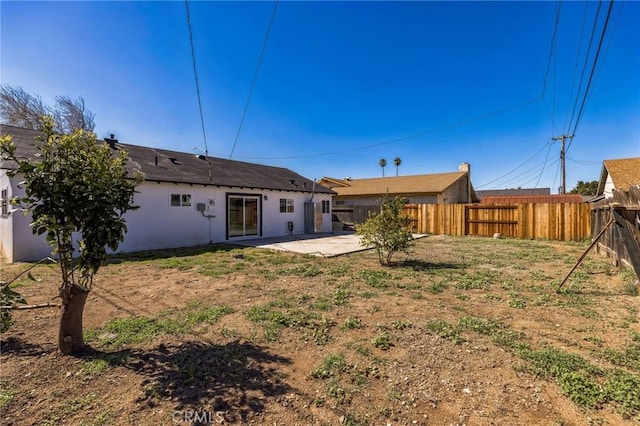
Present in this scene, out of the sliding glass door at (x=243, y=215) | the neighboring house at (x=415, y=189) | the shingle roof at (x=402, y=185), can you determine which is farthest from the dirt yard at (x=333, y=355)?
the shingle roof at (x=402, y=185)

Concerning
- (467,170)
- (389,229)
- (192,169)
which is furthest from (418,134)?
(389,229)

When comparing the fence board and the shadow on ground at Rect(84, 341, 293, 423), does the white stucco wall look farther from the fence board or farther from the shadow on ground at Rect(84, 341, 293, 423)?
the fence board

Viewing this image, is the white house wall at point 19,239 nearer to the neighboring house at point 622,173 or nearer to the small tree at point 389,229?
the small tree at point 389,229

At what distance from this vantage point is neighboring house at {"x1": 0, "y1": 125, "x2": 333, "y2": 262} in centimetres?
894

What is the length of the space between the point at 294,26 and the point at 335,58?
151 inches

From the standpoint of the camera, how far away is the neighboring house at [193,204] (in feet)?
29.3

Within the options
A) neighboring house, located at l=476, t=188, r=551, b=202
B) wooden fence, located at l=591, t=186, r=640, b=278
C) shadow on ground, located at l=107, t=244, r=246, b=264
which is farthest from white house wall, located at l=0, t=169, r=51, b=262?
neighboring house, located at l=476, t=188, r=551, b=202

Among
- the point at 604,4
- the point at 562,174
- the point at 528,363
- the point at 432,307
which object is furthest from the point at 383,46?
the point at 562,174

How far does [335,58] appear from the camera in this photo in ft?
43.2

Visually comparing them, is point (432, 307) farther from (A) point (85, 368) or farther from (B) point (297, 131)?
(B) point (297, 131)

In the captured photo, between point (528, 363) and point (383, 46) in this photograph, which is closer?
point (528, 363)

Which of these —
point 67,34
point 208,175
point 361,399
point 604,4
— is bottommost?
point 361,399

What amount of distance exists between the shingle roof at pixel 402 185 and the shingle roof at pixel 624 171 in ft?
27.5

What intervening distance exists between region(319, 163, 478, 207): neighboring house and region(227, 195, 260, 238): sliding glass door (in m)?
8.51
